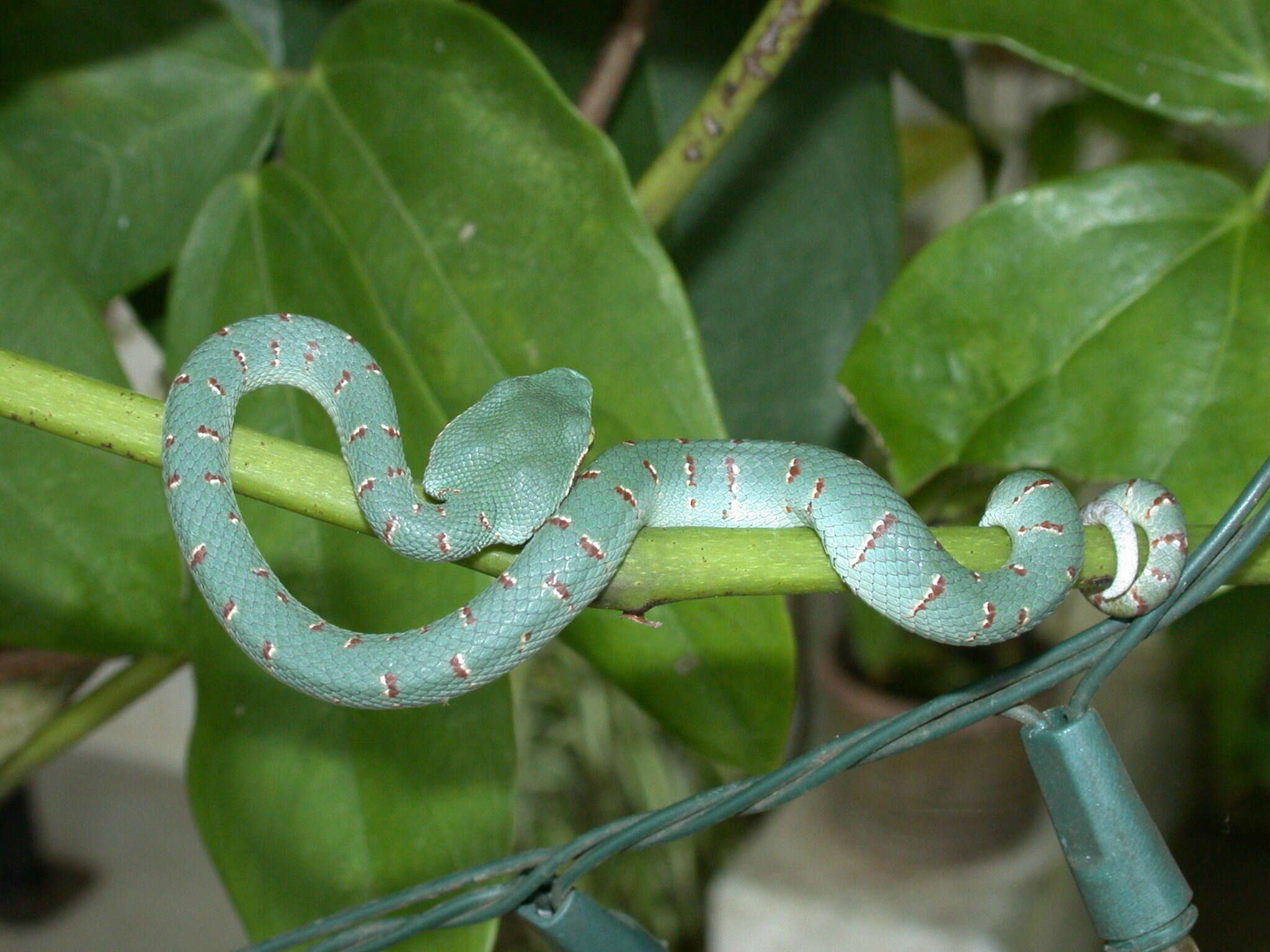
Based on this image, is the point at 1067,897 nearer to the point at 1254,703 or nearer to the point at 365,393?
the point at 1254,703

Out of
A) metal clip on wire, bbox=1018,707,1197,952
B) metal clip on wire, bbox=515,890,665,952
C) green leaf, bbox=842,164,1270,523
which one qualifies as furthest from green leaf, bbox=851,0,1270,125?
metal clip on wire, bbox=515,890,665,952

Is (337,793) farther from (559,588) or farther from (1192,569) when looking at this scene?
(1192,569)

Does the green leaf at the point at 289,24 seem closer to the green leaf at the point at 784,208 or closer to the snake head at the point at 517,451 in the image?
the green leaf at the point at 784,208

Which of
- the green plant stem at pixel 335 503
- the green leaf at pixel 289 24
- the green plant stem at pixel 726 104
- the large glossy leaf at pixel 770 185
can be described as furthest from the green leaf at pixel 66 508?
the large glossy leaf at pixel 770 185

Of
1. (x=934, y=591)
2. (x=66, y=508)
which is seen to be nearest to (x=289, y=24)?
(x=66, y=508)

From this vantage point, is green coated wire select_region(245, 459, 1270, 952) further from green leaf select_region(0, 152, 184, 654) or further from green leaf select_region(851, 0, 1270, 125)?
green leaf select_region(851, 0, 1270, 125)

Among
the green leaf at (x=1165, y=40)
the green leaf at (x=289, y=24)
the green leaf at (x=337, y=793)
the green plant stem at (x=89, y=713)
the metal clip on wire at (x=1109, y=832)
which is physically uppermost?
the green leaf at (x=1165, y=40)
